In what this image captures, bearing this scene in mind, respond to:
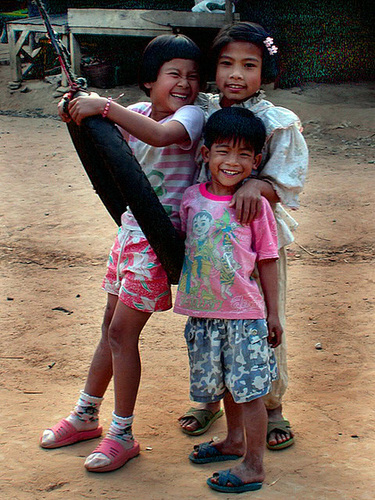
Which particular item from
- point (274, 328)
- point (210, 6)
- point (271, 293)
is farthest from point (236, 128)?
point (210, 6)

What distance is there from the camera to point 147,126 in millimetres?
2041

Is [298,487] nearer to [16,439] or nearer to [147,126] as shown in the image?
[16,439]

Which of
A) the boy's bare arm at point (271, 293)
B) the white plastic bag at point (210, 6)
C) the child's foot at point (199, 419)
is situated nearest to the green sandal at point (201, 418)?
the child's foot at point (199, 419)

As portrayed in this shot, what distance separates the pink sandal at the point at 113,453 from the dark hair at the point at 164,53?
4.29 ft

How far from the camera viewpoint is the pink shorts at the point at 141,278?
2.23 metres

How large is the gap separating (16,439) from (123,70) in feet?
31.0

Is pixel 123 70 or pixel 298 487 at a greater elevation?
pixel 123 70

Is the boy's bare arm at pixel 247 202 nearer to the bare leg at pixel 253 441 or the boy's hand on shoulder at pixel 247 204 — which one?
the boy's hand on shoulder at pixel 247 204

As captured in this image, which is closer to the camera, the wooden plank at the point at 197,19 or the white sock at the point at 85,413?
the white sock at the point at 85,413

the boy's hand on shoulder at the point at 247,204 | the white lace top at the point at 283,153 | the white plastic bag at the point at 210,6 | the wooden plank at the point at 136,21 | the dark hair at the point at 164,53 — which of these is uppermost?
the white plastic bag at the point at 210,6

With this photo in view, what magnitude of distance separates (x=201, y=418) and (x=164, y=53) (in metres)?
1.43

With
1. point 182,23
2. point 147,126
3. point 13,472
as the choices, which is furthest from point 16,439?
point 182,23

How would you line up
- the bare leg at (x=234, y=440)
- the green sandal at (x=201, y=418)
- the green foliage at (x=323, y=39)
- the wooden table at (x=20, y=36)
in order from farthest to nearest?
the wooden table at (x=20, y=36) → the green foliage at (x=323, y=39) → the green sandal at (x=201, y=418) → the bare leg at (x=234, y=440)

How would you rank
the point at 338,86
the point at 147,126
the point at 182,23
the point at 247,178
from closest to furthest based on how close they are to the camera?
the point at 147,126 < the point at 247,178 < the point at 182,23 < the point at 338,86
